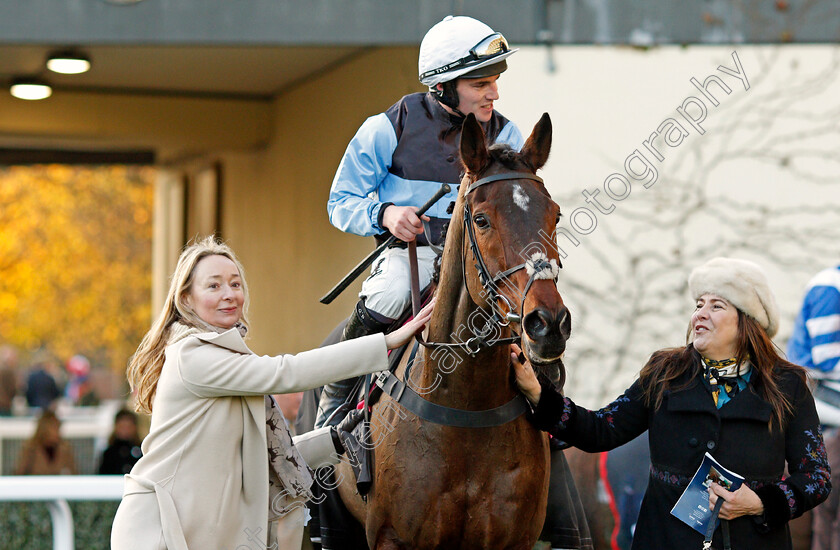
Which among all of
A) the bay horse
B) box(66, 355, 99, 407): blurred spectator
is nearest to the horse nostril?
the bay horse

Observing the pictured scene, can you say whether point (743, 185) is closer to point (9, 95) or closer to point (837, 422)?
point (837, 422)

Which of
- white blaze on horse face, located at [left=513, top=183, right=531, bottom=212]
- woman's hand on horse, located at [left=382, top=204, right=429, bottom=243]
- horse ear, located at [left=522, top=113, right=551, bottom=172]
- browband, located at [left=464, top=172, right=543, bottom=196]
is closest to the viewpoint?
white blaze on horse face, located at [left=513, top=183, right=531, bottom=212]

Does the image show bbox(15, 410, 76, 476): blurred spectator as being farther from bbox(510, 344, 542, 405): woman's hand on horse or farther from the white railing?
bbox(510, 344, 542, 405): woman's hand on horse

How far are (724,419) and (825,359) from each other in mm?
2827

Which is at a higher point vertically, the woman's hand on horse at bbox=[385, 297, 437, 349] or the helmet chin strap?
the helmet chin strap

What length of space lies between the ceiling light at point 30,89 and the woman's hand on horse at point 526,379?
22.6 feet

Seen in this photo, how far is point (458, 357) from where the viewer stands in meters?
3.16

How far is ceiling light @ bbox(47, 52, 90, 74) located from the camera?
754cm

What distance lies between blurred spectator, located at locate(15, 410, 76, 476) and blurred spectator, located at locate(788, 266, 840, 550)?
6.82 metres

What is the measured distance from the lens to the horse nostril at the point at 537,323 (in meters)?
2.62

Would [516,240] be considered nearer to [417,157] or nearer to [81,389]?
[417,157]

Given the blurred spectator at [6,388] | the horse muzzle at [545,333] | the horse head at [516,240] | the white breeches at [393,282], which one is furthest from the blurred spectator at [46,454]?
the blurred spectator at [6,388]

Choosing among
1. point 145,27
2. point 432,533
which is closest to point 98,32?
point 145,27

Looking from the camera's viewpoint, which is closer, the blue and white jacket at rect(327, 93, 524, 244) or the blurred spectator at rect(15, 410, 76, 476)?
the blue and white jacket at rect(327, 93, 524, 244)
